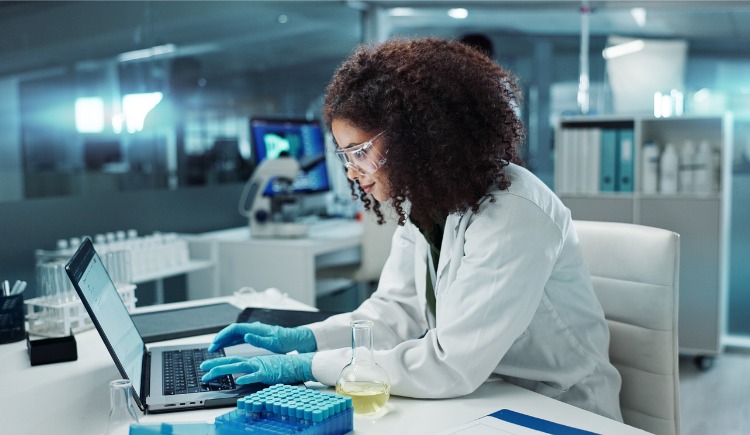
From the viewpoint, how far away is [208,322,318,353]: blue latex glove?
4.78 feet

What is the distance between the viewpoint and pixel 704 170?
147 inches

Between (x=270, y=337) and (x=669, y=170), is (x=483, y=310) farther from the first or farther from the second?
(x=669, y=170)

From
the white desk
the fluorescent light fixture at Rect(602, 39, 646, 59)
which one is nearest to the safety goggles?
the white desk

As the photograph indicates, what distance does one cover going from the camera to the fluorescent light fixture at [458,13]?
171 inches

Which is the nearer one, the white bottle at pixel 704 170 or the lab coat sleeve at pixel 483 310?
the lab coat sleeve at pixel 483 310

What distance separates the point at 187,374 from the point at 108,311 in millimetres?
191

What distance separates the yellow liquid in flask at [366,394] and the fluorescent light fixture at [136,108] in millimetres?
2398

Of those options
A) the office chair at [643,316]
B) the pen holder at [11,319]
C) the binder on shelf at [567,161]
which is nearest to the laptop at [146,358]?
the pen holder at [11,319]

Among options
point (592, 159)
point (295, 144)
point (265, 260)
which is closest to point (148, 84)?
point (295, 144)

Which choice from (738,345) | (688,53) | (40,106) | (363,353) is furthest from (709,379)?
(40,106)

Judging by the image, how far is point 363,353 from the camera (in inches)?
46.5

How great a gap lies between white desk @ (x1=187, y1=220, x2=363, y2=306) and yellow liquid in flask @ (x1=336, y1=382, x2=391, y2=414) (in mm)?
2109

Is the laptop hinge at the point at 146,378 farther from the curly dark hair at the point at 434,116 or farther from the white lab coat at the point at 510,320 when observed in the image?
the curly dark hair at the point at 434,116

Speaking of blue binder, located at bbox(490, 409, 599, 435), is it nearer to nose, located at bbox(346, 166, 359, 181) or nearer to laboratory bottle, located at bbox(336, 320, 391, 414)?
laboratory bottle, located at bbox(336, 320, 391, 414)
